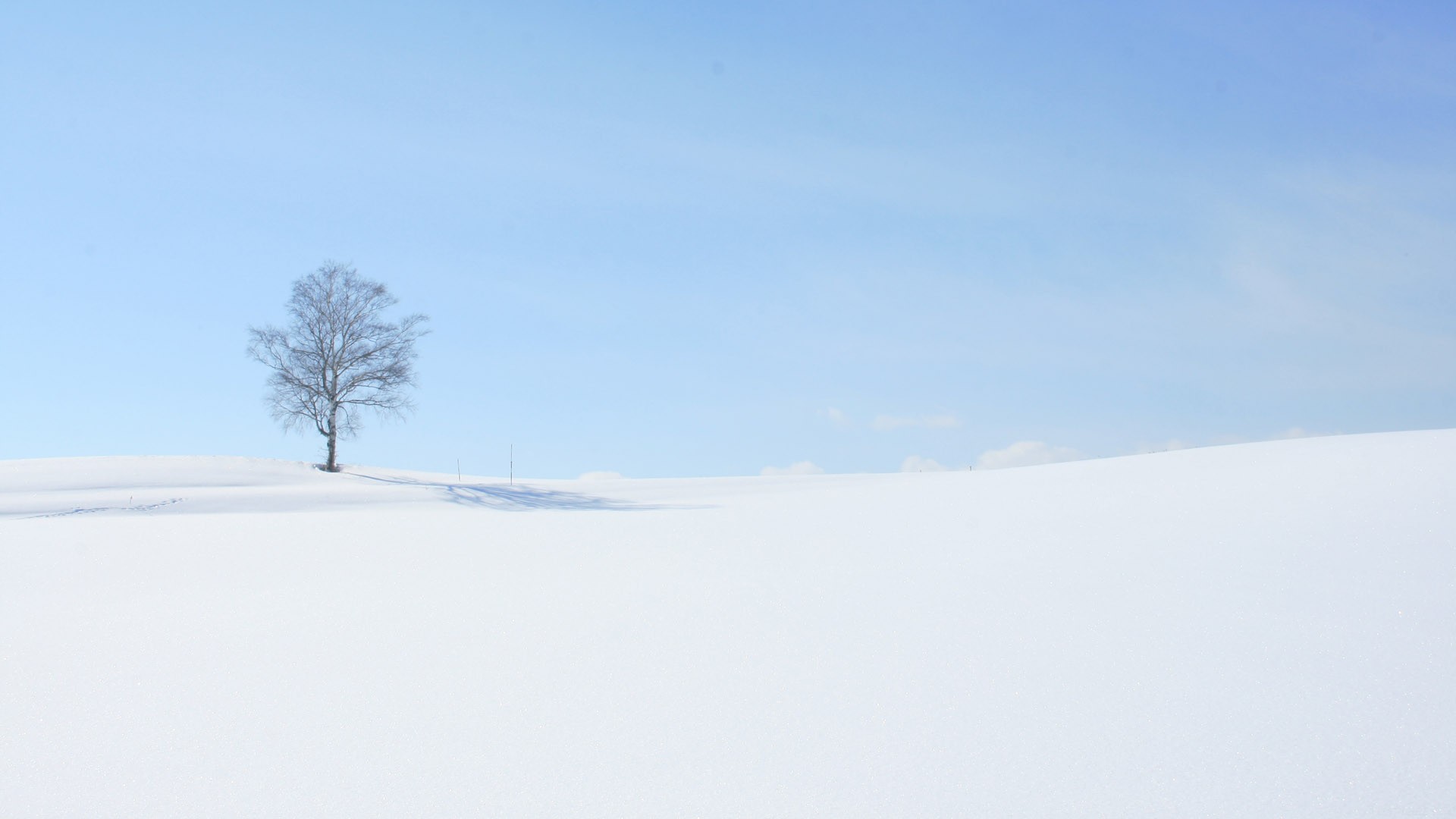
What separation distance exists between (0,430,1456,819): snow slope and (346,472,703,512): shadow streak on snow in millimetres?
9408

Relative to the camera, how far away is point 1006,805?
12.0ft

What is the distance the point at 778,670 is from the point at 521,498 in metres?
16.8

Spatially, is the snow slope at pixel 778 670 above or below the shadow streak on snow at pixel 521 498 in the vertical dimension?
below

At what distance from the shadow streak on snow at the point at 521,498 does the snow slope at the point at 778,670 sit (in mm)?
9408

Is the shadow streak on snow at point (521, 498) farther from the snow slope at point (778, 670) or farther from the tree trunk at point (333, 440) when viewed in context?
the snow slope at point (778, 670)

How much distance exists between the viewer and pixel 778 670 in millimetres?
5035

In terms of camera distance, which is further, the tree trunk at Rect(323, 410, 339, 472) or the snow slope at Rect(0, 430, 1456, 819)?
the tree trunk at Rect(323, 410, 339, 472)

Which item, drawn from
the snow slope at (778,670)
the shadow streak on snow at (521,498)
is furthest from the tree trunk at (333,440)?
the snow slope at (778,670)

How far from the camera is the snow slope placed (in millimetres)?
3871

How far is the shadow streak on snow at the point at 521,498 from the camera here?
19078mm

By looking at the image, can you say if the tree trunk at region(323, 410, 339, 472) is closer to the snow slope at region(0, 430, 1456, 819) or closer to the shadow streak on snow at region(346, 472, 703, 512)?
the shadow streak on snow at region(346, 472, 703, 512)

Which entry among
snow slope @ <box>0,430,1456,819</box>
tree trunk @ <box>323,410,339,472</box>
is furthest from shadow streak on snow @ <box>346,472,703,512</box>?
snow slope @ <box>0,430,1456,819</box>

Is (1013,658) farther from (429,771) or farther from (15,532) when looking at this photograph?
(15,532)

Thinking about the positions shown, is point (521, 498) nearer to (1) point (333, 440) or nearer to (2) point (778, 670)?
(1) point (333, 440)
